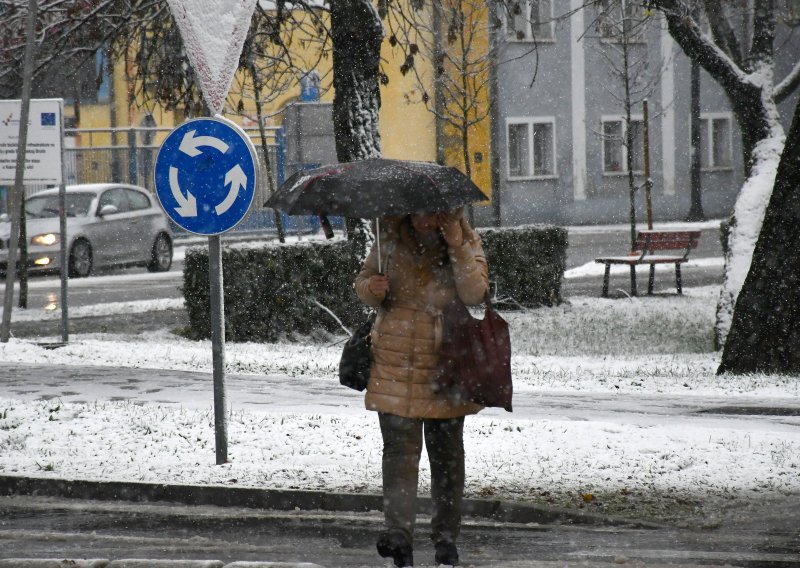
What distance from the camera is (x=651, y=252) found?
2077 cm

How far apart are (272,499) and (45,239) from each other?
18.2 m

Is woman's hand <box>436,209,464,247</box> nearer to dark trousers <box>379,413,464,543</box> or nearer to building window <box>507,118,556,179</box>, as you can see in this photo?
dark trousers <box>379,413,464,543</box>

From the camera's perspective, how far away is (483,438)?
334 inches

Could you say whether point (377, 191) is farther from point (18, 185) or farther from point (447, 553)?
point (18, 185)

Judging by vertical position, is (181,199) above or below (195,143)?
below

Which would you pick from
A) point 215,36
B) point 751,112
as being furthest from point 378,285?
point 751,112

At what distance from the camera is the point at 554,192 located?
38688 mm

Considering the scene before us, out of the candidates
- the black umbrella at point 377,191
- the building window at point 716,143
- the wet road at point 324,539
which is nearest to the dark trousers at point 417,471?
the wet road at point 324,539

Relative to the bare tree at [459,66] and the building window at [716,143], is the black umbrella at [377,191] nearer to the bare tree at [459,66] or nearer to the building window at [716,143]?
the bare tree at [459,66]

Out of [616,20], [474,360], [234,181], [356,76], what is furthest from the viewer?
[616,20]

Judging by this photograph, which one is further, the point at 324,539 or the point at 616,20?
the point at 616,20

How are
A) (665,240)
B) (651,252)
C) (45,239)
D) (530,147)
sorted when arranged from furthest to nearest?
1. (530,147)
2. (45,239)
3. (651,252)
4. (665,240)

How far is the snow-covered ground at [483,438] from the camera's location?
7453 millimetres

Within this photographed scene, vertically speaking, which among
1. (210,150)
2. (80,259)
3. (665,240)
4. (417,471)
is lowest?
(417,471)
